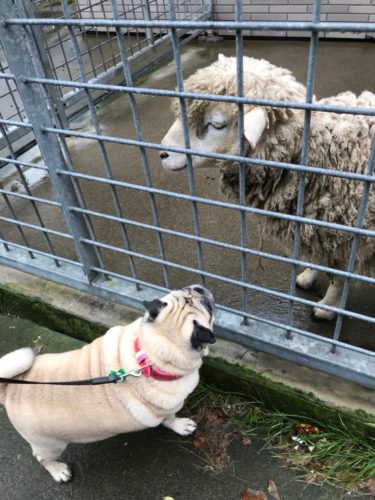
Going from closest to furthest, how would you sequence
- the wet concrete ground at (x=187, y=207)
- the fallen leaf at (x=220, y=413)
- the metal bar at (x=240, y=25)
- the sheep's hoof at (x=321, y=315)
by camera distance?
1. the metal bar at (x=240, y=25)
2. the fallen leaf at (x=220, y=413)
3. the sheep's hoof at (x=321, y=315)
4. the wet concrete ground at (x=187, y=207)

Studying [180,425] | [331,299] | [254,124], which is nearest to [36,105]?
[254,124]

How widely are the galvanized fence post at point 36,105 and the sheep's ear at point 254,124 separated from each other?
978mm

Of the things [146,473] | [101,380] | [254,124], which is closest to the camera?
[254,124]

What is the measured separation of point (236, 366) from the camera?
7.38ft

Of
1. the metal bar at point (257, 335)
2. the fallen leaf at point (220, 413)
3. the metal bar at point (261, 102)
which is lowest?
the fallen leaf at point (220, 413)

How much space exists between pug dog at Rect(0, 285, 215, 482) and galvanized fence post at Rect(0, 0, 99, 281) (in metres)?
0.80

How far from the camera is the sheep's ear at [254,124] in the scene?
1.59m

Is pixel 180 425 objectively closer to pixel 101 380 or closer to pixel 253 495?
pixel 253 495

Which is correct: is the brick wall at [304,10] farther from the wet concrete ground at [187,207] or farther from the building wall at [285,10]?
the wet concrete ground at [187,207]

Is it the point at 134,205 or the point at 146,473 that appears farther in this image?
the point at 134,205

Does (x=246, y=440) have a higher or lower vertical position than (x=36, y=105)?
lower

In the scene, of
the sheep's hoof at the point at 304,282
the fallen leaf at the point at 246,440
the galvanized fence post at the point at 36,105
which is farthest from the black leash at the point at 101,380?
the sheep's hoof at the point at 304,282

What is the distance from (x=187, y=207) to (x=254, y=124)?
A: 204 centimetres

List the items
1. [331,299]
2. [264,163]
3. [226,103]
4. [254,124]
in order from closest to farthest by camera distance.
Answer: [264,163] → [254,124] → [226,103] → [331,299]
